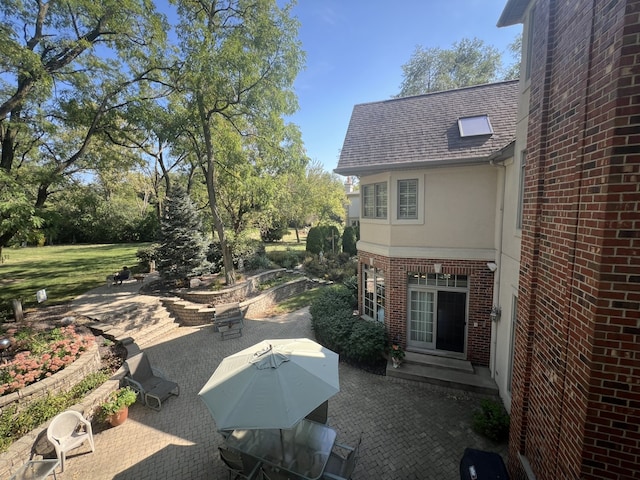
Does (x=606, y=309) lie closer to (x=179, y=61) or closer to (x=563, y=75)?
(x=563, y=75)

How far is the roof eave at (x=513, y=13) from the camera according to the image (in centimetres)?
563

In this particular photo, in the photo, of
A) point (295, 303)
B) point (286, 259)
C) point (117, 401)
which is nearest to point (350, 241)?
point (286, 259)

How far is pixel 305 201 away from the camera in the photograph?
28.4 metres

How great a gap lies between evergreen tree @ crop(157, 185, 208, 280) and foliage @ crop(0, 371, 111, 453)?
8336mm

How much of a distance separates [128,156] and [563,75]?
21.5 metres

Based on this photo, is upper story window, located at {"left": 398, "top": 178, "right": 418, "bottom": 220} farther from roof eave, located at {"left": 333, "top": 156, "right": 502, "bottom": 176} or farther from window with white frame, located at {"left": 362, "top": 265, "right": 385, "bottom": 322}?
window with white frame, located at {"left": 362, "top": 265, "right": 385, "bottom": 322}

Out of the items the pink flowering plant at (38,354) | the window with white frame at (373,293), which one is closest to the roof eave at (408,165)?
the window with white frame at (373,293)

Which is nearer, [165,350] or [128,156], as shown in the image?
[165,350]

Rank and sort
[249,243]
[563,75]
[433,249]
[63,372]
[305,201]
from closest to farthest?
1. [563,75]
2. [63,372]
3. [433,249]
4. [249,243]
5. [305,201]

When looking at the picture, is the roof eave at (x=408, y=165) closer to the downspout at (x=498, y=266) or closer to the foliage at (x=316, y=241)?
the downspout at (x=498, y=266)

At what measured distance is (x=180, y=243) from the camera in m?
15.1

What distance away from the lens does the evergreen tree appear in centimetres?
1491

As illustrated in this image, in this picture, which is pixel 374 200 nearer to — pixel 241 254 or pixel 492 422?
pixel 492 422

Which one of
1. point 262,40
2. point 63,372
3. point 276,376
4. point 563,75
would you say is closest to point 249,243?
point 262,40
